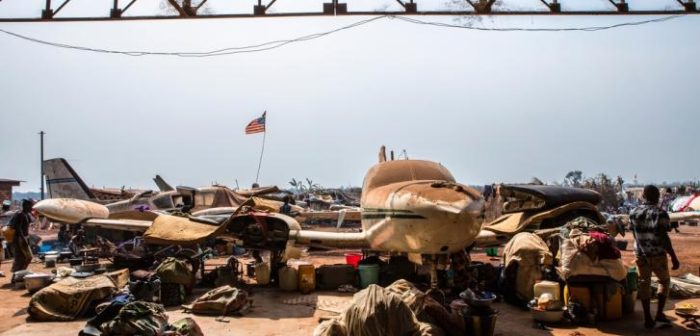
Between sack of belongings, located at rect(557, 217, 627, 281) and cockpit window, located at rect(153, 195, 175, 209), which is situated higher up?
sack of belongings, located at rect(557, 217, 627, 281)

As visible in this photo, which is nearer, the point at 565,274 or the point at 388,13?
the point at 565,274

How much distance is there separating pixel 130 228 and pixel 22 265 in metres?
2.43

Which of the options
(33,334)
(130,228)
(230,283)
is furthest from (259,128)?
(33,334)

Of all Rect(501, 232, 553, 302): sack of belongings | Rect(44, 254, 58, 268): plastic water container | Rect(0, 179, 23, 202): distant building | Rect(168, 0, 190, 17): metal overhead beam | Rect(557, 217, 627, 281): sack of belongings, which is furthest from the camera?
Rect(0, 179, 23, 202): distant building

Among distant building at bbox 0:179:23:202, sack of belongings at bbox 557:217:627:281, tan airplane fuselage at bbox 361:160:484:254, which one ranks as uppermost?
tan airplane fuselage at bbox 361:160:484:254

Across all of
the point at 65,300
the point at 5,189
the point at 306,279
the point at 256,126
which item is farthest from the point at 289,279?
the point at 5,189

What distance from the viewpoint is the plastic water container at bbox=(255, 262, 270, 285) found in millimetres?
11539

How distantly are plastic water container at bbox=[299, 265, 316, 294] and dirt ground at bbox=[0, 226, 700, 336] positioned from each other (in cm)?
23

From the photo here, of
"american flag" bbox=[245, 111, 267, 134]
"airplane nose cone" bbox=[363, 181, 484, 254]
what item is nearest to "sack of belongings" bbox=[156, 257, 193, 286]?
"airplane nose cone" bbox=[363, 181, 484, 254]

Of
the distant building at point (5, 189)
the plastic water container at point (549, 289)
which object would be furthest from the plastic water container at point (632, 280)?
the distant building at point (5, 189)

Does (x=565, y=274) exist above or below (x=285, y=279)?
above

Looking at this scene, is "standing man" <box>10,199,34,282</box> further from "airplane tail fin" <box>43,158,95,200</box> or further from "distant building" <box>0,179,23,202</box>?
"distant building" <box>0,179,23,202</box>

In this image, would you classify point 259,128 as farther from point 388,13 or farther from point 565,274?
point 565,274

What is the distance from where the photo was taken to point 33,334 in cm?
709
